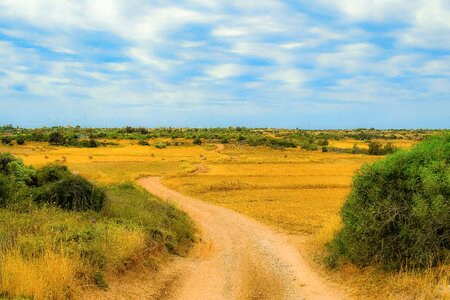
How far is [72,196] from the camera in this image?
17.0m

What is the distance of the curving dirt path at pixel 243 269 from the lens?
11.8m

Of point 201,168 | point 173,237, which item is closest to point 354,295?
point 173,237

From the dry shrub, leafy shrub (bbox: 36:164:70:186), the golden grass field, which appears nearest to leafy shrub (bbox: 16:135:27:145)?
the golden grass field

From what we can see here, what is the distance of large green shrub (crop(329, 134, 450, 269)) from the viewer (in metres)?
11.0

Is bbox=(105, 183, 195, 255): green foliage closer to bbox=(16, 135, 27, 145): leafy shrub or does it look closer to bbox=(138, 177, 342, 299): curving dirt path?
bbox=(138, 177, 342, 299): curving dirt path

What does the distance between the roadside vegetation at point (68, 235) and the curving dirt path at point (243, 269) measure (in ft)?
3.27

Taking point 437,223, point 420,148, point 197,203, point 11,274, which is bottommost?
point 197,203

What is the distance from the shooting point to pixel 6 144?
3489 inches

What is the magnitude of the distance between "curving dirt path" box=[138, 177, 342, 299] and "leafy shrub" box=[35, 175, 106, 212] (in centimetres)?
416

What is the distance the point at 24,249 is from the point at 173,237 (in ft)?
22.0

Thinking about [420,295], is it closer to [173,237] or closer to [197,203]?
[173,237]

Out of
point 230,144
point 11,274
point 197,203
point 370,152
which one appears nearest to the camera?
point 11,274

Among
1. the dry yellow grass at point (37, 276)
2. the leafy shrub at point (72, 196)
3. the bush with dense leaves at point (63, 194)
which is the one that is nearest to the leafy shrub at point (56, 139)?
the bush with dense leaves at point (63, 194)

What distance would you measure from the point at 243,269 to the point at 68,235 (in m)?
5.37
